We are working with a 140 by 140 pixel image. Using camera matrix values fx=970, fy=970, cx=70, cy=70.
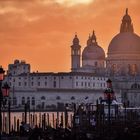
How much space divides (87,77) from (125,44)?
418 inches

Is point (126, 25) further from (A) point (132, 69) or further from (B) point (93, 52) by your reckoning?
(A) point (132, 69)

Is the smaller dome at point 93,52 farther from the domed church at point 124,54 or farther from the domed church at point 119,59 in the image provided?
the domed church at point 124,54

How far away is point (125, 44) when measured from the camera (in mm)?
143750

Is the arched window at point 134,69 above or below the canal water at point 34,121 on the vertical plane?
above

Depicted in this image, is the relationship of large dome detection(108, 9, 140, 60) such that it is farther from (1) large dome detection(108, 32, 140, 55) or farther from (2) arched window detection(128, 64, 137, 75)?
(2) arched window detection(128, 64, 137, 75)

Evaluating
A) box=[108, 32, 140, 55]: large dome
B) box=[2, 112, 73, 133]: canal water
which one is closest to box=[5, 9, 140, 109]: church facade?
box=[108, 32, 140, 55]: large dome

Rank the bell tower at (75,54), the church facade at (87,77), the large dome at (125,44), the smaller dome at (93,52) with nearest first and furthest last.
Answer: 1. the church facade at (87,77)
2. the large dome at (125,44)
3. the smaller dome at (93,52)
4. the bell tower at (75,54)

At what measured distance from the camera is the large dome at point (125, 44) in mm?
143750

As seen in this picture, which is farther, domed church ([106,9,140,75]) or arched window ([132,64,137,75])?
arched window ([132,64,137,75])

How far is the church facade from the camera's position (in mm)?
129625

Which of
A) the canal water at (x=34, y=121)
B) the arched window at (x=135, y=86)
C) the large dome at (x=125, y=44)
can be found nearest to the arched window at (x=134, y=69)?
the large dome at (x=125, y=44)

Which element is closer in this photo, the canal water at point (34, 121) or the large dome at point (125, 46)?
the canal water at point (34, 121)

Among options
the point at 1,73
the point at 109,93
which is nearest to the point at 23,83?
the point at 109,93

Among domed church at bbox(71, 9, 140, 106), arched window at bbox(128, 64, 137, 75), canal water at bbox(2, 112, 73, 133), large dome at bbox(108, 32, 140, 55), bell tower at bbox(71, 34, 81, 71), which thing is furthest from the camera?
bell tower at bbox(71, 34, 81, 71)
